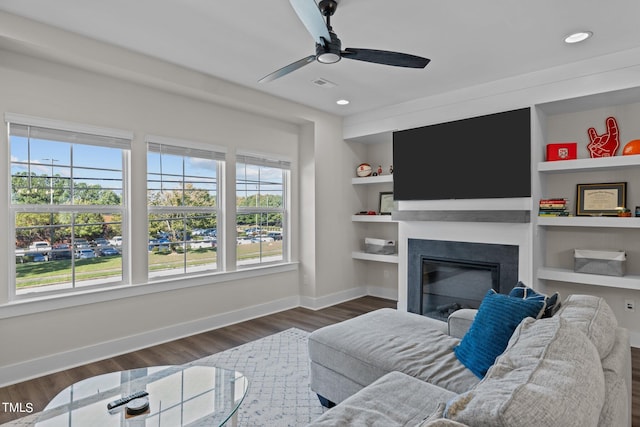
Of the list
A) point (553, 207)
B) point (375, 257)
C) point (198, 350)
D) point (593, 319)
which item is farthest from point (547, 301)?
point (375, 257)

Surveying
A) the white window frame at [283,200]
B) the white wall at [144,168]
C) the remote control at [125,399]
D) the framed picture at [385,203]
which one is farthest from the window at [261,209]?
the remote control at [125,399]

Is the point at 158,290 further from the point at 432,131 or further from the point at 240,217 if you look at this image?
the point at 432,131

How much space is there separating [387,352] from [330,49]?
194 centimetres

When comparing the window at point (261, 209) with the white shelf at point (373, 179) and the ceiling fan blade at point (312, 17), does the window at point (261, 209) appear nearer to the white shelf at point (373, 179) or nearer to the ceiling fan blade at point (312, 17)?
the white shelf at point (373, 179)

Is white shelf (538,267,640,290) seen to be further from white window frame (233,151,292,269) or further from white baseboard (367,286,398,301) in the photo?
white window frame (233,151,292,269)

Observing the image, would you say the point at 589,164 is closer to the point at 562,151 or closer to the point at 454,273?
the point at 562,151

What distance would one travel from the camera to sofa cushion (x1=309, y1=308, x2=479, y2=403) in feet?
6.31

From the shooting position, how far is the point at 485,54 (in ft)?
10.6

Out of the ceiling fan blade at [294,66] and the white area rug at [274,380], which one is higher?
the ceiling fan blade at [294,66]

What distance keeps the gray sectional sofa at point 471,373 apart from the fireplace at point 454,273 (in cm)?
162

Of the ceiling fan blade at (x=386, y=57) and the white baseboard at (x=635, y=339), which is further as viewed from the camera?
the white baseboard at (x=635, y=339)

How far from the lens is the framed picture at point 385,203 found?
5.39 meters

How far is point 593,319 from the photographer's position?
1639mm

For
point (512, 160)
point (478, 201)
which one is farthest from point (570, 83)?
point (478, 201)
